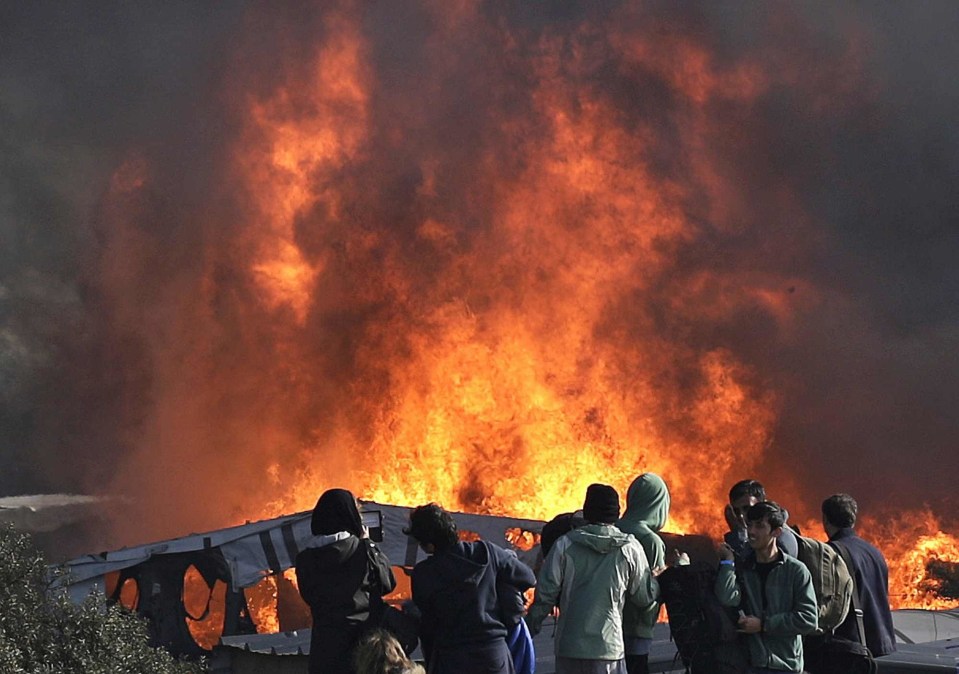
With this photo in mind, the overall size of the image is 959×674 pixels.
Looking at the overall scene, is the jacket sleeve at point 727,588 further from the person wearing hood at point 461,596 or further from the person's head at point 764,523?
the person wearing hood at point 461,596

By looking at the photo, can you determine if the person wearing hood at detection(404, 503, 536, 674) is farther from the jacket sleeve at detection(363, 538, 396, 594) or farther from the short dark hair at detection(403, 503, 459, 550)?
the jacket sleeve at detection(363, 538, 396, 594)

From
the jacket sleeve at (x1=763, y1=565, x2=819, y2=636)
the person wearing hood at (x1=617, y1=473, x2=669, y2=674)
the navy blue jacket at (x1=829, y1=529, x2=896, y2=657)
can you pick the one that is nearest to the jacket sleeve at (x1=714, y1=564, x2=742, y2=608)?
the jacket sleeve at (x1=763, y1=565, x2=819, y2=636)

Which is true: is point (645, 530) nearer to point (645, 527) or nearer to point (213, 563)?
point (645, 527)

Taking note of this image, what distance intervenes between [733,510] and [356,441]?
2341 cm

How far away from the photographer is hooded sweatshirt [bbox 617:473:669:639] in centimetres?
643

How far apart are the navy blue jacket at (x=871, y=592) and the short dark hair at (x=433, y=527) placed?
2.49 meters

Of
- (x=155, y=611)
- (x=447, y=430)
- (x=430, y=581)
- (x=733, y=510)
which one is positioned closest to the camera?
(x=430, y=581)

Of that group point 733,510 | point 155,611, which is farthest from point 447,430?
point 733,510

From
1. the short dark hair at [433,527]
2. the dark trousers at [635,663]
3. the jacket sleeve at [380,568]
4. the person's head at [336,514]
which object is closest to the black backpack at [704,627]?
the dark trousers at [635,663]

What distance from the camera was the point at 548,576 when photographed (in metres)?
6.21

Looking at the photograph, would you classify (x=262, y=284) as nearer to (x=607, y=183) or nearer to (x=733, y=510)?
(x=607, y=183)

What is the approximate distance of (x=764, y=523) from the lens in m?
5.88

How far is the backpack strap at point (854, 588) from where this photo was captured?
6418mm

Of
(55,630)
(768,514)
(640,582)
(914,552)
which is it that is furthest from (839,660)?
(914,552)
